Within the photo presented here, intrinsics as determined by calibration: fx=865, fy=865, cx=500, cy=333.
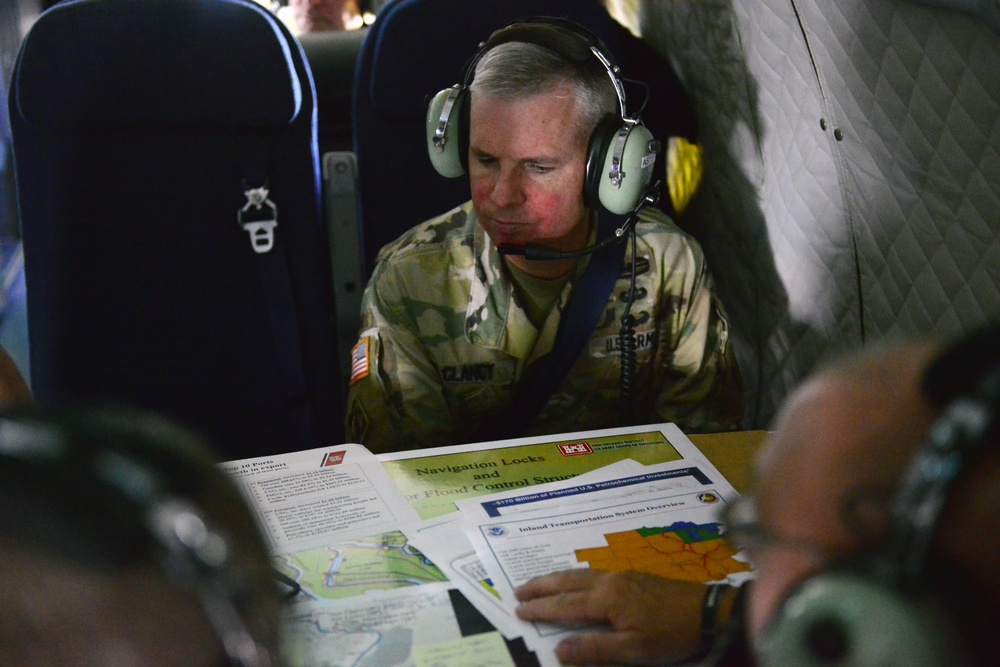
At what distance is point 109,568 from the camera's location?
0.30 m

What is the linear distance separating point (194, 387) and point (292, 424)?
19 centimetres

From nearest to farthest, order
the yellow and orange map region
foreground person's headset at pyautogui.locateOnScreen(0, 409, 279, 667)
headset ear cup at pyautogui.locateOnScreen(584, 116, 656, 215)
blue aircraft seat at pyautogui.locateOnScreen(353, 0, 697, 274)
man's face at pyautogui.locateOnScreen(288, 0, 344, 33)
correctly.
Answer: foreground person's headset at pyautogui.locateOnScreen(0, 409, 279, 667) → the yellow and orange map region → headset ear cup at pyautogui.locateOnScreen(584, 116, 656, 215) → blue aircraft seat at pyautogui.locateOnScreen(353, 0, 697, 274) → man's face at pyautogui.locateOnScreen(288, 0, 344, 33)

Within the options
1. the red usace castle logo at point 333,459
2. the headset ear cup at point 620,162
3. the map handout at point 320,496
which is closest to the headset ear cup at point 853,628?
the map handout at point 320,496

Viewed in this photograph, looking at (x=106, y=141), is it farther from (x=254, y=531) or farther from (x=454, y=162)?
(x=254, y=531)

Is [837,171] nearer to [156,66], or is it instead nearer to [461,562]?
[461,562]

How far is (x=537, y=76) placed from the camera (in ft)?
3.97

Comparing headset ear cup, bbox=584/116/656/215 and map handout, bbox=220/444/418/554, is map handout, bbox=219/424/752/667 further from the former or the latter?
headset ear cup, bbox=584/116/656/215

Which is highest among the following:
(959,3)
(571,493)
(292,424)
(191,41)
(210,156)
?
(959,3)

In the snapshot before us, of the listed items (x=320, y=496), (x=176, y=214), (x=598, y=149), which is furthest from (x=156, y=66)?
(x=320, y=496)

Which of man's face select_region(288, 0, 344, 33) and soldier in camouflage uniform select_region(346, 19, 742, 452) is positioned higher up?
man's face select_region(288, 0, 344, 33)

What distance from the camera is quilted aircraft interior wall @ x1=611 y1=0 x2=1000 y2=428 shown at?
1040 mm

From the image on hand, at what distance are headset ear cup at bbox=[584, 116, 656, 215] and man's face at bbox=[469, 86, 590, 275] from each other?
31 mm

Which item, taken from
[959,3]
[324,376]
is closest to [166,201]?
[324,376]

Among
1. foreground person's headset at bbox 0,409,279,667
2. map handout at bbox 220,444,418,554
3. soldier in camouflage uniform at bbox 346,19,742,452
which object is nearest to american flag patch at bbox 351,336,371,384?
soldier in camouflage uniform at bbox 346,19,742,452
